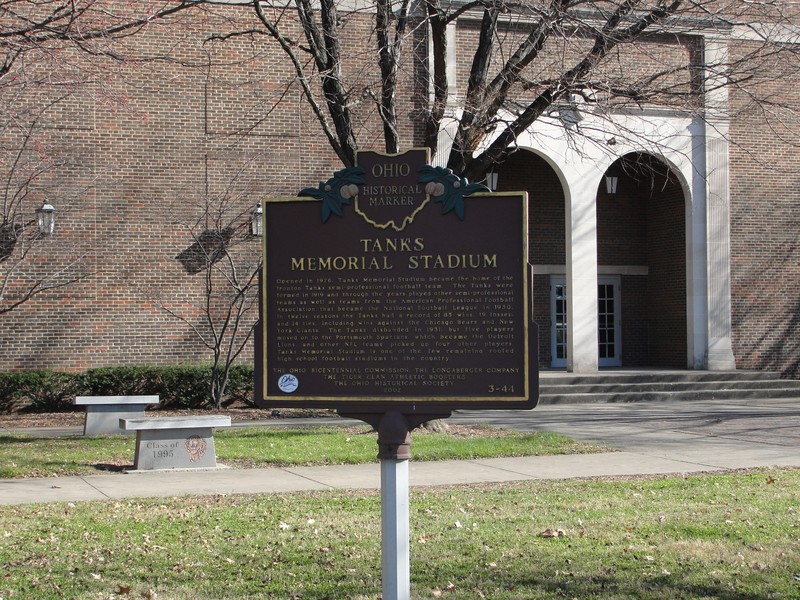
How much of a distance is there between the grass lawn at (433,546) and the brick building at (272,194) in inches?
419

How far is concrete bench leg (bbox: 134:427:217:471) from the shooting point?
1228cm

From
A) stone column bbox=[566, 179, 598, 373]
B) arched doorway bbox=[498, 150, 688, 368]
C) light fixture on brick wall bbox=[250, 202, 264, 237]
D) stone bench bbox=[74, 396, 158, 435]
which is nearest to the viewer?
stone bench bbox=[74, 396, 158, 435]

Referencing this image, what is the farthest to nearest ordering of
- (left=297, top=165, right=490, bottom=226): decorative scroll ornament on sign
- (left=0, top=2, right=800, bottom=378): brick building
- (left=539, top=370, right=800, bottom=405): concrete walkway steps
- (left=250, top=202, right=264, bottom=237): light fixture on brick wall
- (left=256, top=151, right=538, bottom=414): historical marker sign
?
(left=539, top=370, right=800, bottom=405): concrete walkway steps, (left=250, top=202, right=264, bottom=237): light fixture on brick wall, (left=0, top=2, right=800, bottom=378): brick building, (left=297, top=165, right=490, bottom=226): decorative scroll ornament on sign, (left=256, top=151, right=538, bottom=414): historical marker sign

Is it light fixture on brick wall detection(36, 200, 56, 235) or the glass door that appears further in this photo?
the glass door

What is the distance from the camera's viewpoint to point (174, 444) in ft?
40.7

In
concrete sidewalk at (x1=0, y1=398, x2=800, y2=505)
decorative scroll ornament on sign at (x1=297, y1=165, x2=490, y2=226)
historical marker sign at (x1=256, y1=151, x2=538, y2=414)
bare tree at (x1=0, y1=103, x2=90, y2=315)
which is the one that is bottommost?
concrete sidewalk at (x1=0, y1=398, x2=800, y2=505)

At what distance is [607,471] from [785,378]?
15.7 meters

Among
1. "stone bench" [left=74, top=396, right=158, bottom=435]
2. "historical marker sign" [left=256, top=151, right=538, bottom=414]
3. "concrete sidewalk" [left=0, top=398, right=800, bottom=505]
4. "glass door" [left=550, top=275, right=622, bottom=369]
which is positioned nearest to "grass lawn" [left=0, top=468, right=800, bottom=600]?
"concrete sidewalk" [left=0, top=398, right=800, bottom=505]

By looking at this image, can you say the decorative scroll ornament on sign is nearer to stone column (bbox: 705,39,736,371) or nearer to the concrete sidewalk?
the concrete sidewalk

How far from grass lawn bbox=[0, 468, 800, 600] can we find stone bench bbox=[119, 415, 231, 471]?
242 cm

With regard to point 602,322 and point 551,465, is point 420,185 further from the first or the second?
point 602,322

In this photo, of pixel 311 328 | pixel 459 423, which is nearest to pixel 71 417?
pixel 459 423

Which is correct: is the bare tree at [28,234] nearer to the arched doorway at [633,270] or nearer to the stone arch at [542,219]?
the stone arch at [542,219]

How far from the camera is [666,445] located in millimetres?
14570
